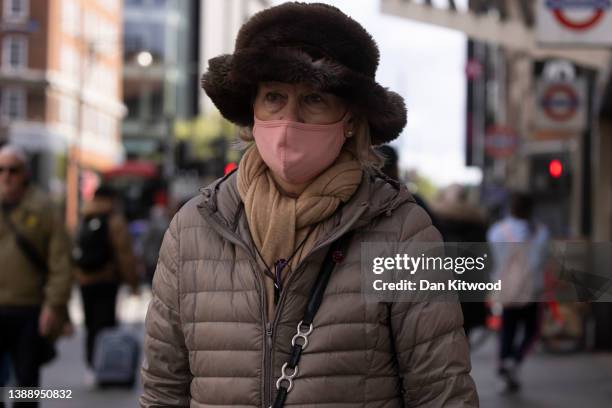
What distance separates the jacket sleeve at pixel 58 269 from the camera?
7238 millimetres

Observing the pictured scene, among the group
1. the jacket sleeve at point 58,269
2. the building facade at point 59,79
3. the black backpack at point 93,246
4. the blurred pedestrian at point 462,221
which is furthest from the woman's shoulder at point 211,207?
the building facade at point 59,79

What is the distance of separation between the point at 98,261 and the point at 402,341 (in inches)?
344

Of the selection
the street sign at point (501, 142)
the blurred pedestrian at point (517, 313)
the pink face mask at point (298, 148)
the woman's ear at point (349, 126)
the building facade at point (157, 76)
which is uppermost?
the building facade at point (157, 76)

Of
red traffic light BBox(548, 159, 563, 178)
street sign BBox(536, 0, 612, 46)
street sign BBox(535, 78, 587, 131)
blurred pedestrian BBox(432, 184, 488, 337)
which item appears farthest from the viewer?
street sign BBox(535, 78, 587, 131)

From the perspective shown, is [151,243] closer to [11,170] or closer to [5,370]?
[5,370]

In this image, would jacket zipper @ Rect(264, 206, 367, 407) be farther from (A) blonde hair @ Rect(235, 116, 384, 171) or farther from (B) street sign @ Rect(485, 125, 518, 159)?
(B) street sign @ Rect(485, 125, 518, 159)

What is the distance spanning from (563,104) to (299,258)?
48.6 feet

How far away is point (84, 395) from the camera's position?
1098 centimetres

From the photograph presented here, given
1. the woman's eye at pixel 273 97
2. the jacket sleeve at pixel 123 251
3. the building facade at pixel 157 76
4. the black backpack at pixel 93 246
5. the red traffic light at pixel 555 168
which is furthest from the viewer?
the building facade at pixel 157 76

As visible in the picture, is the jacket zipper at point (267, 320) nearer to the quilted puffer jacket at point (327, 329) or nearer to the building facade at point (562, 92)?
the quilted puffer jacket at point (327, 329)

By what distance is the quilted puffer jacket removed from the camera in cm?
303

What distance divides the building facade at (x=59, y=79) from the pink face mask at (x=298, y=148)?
21271 mm

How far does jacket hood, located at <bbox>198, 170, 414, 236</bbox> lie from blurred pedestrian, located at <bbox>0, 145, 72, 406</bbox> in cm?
411

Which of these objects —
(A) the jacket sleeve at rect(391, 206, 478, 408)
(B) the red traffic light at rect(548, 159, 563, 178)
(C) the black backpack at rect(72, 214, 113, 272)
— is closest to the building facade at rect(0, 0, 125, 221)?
(B) the red traffic light at rect(548, 159, 563, 178)
